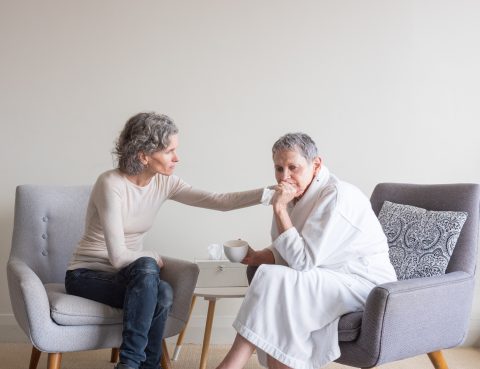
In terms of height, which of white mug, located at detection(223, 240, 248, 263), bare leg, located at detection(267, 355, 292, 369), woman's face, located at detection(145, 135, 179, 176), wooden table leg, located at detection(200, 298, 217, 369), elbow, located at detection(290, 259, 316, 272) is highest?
woman's face, located at detection(145, 135, 179, 176)

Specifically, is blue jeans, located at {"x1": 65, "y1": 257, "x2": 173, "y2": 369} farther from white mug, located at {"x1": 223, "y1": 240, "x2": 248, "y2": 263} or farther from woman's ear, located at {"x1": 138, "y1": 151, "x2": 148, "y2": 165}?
woman's ear, located at {"x1": 138, "y1": 151, "x2": 148, "y2": 165}

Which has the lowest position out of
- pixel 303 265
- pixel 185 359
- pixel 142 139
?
pixel 185 359

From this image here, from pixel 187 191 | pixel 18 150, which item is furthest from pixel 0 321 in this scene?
pixel 187 191

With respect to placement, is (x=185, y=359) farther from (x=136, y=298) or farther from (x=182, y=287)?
(x=136, y=298)

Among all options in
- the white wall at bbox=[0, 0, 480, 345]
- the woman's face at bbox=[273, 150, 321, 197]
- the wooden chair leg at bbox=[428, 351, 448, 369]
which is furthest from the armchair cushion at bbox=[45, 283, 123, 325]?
the wooden chair leg at bbox=[428, 351, 448, 369]

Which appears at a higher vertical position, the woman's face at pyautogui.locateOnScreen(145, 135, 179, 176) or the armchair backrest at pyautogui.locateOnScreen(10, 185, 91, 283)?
the woman's face at pyautogui.locateOnScreen(145, 135, 179, 176)

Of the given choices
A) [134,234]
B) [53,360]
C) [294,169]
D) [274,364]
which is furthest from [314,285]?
[53,360]

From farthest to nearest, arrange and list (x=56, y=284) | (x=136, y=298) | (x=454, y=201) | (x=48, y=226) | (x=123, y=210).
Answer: (x=48, y=226), (x=56, y=284), (x=454, y=201), (x=123, y=210), (x=136, y=298)

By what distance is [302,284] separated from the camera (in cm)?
205

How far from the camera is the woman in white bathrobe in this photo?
2029 millimetres

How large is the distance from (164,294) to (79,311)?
1.02 ft

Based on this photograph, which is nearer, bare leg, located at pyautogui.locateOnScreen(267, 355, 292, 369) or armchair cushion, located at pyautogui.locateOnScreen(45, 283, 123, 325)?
bare leg, located at pyautogui.locateOnScreen(267, 355, 292, 369)

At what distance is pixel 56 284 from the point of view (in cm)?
265

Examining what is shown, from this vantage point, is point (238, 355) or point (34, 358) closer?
point (238, 355)
